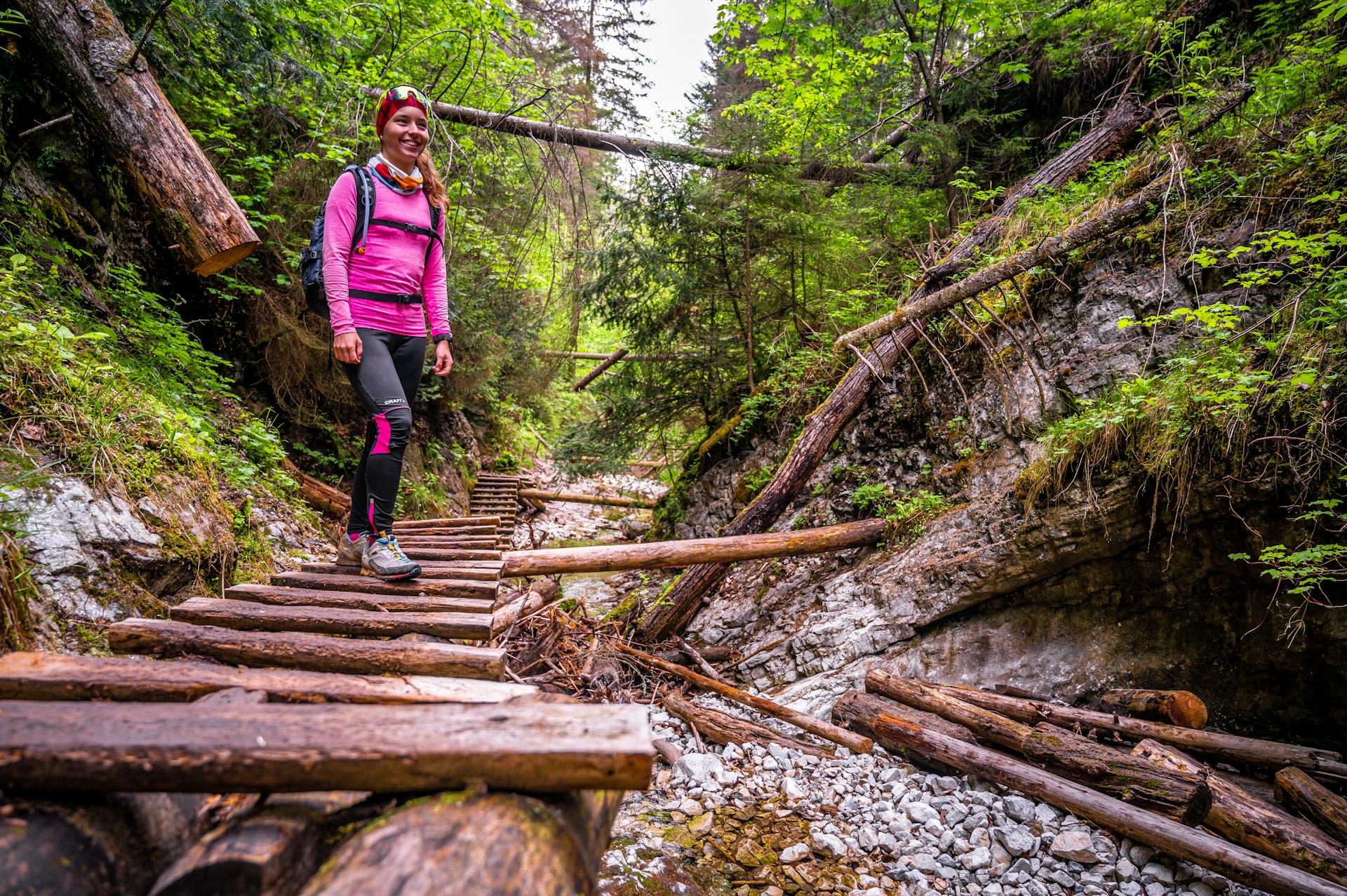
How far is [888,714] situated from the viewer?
13.6 feet

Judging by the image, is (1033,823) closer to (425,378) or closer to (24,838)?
(24,838)

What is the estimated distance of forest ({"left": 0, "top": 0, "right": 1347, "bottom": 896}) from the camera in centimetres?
189

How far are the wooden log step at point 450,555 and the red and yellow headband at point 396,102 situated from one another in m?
2.79

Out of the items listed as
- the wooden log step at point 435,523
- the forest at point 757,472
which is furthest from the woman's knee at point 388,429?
the wooden log step at point 435,523

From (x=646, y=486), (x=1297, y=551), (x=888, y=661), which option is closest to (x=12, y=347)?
(x=888, y=661)

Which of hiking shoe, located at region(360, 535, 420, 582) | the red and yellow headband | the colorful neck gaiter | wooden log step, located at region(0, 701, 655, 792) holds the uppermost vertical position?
the red and yellow headband

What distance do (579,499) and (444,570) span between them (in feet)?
30.3

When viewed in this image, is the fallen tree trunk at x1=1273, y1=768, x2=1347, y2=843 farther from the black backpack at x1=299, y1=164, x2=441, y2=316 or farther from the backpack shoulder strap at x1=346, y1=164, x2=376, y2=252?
the backpack shoulder strap at x1=346, y1=164, x2=376, y2=252

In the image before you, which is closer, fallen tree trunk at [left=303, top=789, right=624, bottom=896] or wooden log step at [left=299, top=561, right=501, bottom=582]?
fallen tree trunk at [left=303, top=789, right=624, bottom=896]

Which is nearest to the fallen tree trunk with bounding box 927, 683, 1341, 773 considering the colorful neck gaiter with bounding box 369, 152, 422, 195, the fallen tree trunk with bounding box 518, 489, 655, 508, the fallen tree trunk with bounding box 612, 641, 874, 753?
the fallen tree trunk with bounding box 612, 641, 874, 753

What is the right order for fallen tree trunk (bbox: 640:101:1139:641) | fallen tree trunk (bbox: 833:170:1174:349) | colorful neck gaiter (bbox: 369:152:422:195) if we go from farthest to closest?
1. fallen tree trunk (bbox: 640:101:1139:641)
2. fallen tree trunk (bbox: 833:170:1174:349)
3. colorful neck gaiter (bbox: 369:152:422:195)

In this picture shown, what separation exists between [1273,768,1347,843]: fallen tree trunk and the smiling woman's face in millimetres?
6129

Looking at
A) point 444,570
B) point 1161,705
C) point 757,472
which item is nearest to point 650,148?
point 757,472

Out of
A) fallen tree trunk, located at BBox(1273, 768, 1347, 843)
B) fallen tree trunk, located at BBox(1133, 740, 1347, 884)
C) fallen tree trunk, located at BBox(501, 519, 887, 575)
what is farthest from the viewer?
fallen tree trunk, located at BBox(501, 519, 887, 575)
